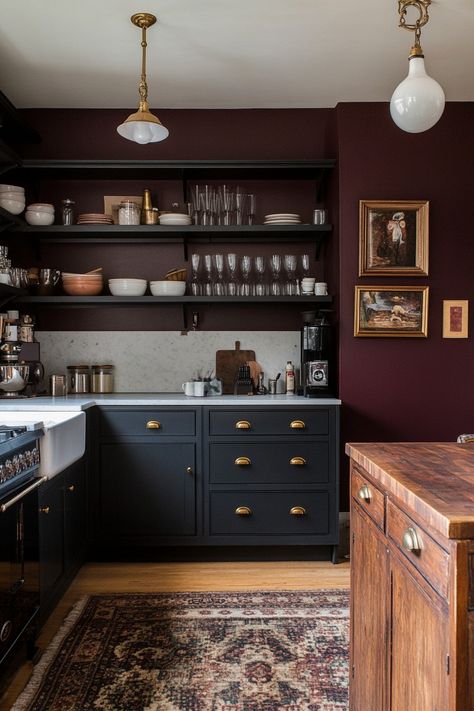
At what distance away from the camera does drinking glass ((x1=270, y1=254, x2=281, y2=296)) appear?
3863mm

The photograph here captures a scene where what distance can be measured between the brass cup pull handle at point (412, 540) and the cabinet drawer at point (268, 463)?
7.38 feet

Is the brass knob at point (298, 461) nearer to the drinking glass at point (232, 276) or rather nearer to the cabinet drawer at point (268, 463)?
the cabinet drawer at point (268, 463)

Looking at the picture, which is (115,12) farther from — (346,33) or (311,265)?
(311,265)

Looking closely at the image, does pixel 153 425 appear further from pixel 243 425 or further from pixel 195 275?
pixel 195 275

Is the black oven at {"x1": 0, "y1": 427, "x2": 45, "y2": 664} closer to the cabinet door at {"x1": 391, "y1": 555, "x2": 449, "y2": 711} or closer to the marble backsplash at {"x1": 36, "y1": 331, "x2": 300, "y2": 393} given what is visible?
the cabinet door at {"x1": 391, "y1": 555, "x2": 449, "y2": 711}

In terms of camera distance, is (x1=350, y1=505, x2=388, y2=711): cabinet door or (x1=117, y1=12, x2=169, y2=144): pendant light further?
(x1=117, y1=12, x2=169, y2=144): pendant light

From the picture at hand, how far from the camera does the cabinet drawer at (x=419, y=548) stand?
42.8 inches

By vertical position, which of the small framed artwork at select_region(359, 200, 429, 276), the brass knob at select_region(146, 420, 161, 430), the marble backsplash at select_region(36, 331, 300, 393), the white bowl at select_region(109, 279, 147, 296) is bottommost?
the brass knob at select_region(146, 420, 161, 430)

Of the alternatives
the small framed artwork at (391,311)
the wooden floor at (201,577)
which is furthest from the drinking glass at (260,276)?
the wooden floor at (201,577)

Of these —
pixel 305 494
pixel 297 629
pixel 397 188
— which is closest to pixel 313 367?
pixel 305 494

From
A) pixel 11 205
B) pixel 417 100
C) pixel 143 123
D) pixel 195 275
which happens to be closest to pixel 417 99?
pixel 417 100

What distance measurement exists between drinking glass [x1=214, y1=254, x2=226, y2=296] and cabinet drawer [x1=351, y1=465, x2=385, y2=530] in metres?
2.22

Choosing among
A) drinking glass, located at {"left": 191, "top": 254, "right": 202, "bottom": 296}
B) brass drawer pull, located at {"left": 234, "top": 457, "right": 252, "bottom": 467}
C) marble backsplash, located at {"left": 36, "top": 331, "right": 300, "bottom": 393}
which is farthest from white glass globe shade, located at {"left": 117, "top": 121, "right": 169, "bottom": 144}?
brass drawer pull, located at {"left": 234, "top": 457, "right": 252, "bottom": 467}

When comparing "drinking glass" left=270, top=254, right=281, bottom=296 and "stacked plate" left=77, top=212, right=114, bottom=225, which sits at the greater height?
"stacked plate" left=77, top=212, right=114, bottom=225
